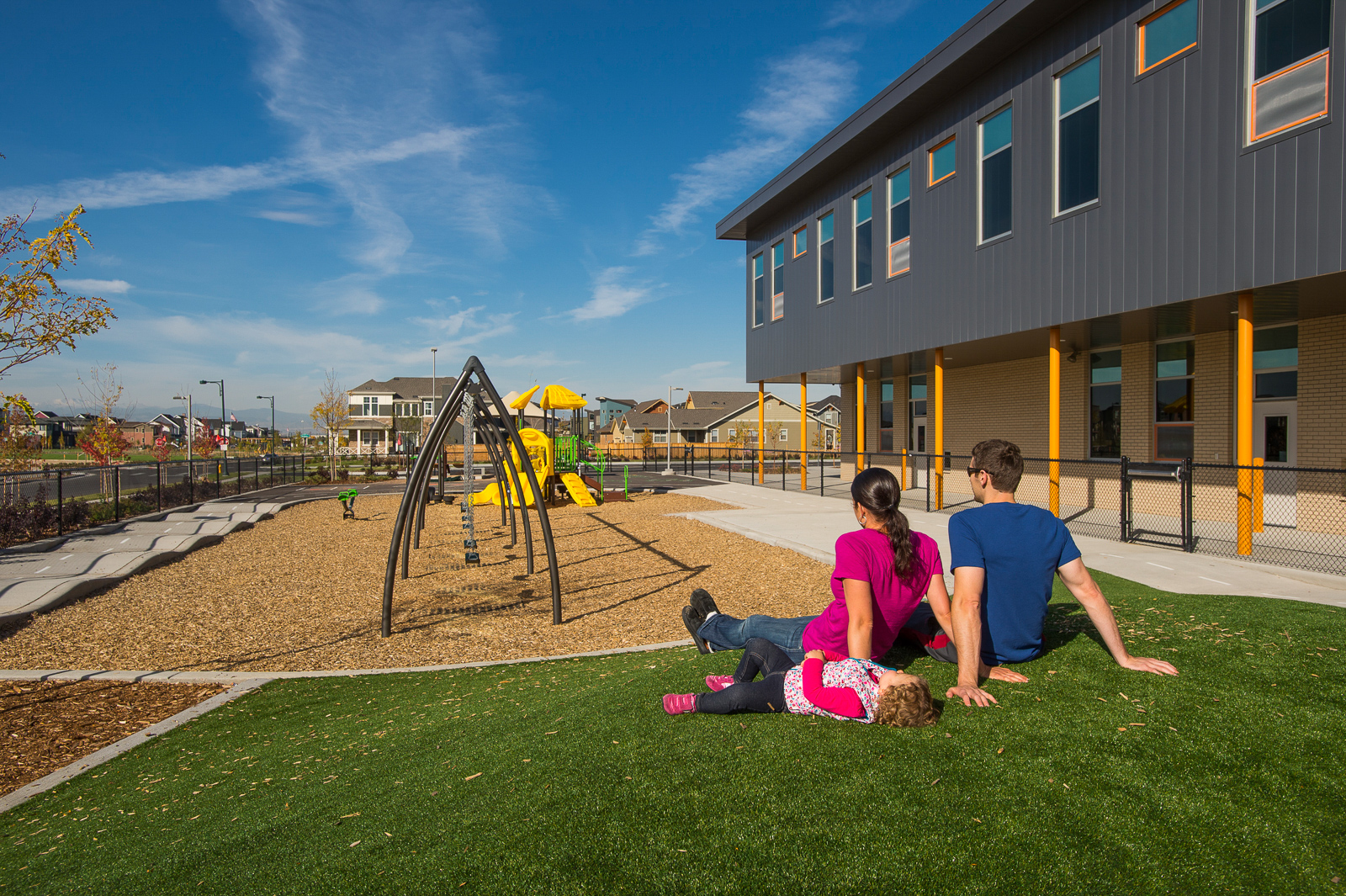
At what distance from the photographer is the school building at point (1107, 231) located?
31.4 feet

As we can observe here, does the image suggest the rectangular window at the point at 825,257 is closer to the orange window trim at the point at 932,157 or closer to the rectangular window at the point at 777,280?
the rectangular window at the point at 777,280

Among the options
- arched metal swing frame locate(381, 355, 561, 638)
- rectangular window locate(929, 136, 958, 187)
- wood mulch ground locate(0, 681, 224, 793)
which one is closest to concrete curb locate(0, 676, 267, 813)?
wood mulch ground locate(0, 681, 224, 793)

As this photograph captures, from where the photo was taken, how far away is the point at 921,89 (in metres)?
15.7

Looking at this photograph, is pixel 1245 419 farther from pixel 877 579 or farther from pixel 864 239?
pixel 864 239

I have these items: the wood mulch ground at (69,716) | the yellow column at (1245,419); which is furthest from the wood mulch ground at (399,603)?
the yellow column at (1245,419)

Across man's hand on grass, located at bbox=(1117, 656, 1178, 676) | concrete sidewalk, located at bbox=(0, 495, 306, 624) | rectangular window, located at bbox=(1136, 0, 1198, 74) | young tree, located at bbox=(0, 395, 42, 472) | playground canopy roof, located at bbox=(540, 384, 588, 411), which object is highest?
rectangular window, located at bbox=(1136, 0, 1198, 74)

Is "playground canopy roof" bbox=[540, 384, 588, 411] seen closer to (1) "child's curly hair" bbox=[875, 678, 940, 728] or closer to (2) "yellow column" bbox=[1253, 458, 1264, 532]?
(2) "yellow column" bbox=[1253, 458, 1264, 532]

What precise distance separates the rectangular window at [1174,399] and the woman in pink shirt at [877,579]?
13756 millimetres

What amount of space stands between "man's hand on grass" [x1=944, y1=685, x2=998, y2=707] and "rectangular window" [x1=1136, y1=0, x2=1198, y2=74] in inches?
469

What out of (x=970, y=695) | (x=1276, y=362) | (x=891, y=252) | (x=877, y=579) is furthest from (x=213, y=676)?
(x=1276, y=362)

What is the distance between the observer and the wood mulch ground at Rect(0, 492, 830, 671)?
22.7ft

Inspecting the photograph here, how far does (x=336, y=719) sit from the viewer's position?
493cm

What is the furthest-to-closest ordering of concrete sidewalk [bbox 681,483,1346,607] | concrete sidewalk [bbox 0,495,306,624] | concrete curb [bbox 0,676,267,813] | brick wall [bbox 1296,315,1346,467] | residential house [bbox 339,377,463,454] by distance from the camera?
1. residential house [bbox 339,377,463,454]
2. brick wall [bbox 1296,315,1346,467]
3. concrete sidewalk [bbox 0,495,306,624]
4. concrete sidewalk [bbox 681,483,1346,607]
5. concrete curb [bbox 0,676,267,813]

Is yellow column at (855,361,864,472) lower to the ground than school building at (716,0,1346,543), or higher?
lower
